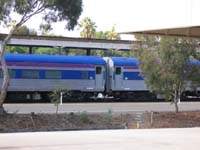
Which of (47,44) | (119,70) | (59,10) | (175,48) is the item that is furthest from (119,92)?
(59,10)

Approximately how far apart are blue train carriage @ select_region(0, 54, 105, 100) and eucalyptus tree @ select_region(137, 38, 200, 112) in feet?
57.7

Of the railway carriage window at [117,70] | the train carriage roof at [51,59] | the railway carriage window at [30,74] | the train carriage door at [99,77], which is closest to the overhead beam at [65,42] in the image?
the railway carriage window at [117,70]

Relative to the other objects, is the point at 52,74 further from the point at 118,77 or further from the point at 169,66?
the point at 169,66

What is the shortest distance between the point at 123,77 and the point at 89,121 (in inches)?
991

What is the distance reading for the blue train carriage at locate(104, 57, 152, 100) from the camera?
47.8 metres

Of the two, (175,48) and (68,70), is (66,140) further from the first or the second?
(68,70)

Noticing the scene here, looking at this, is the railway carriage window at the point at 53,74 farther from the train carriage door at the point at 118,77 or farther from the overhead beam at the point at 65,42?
the overhead beam at the point at 65,42

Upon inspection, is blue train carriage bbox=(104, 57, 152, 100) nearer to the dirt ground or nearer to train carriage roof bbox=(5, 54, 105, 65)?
train carriage roof bbox=(5, 54, 105, 65)

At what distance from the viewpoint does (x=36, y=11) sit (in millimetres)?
22219

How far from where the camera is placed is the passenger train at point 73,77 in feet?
145

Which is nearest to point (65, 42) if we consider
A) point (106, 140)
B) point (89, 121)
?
point (89, 121)

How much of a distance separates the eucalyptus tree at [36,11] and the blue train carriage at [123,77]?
2499 cm

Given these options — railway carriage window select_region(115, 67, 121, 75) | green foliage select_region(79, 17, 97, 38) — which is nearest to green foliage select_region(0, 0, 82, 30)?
railway carriage window select_region(115, 67, 121, 75)

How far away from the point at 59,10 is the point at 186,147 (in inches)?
364
